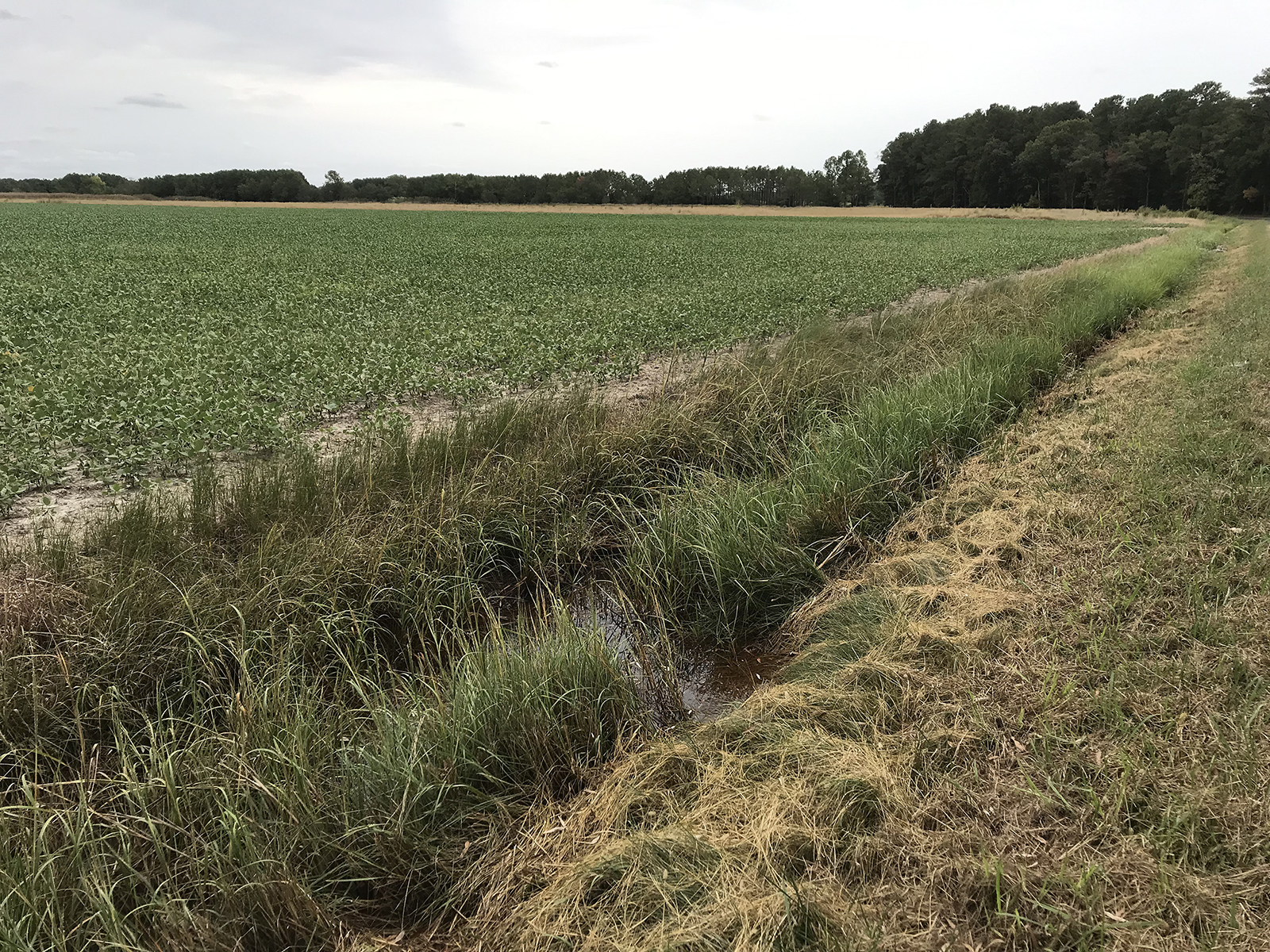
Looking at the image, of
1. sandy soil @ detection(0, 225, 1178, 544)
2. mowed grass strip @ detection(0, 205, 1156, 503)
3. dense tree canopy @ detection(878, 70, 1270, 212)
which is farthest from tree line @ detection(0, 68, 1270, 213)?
sandy soil @ detection(0, 225, 1178, 544)

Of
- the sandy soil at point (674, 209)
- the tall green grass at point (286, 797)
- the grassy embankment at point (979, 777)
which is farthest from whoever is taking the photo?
the sandy soil at point (674, 209)

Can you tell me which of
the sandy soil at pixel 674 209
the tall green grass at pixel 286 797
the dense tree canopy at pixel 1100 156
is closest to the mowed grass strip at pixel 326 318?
the tall green grass at pixel 286 797

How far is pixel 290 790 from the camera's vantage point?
2.89 m

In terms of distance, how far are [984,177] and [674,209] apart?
51699mm

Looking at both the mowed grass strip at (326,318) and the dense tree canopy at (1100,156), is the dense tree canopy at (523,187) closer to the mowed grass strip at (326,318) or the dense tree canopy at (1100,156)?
the dense tree canopy at (1100,156)

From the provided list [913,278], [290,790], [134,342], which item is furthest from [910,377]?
[913,278]

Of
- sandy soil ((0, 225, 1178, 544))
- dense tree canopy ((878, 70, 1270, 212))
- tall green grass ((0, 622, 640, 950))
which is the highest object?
dense tree canopy ((878, 70, 1270, 212))

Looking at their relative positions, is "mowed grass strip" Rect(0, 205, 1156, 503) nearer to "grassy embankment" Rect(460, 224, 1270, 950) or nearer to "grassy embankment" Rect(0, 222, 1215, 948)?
"grassy embankment" Rect(0, 222, 1215, 948)

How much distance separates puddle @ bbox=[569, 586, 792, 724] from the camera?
4.06 metres

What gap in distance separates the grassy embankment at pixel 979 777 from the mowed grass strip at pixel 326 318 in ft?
16.7

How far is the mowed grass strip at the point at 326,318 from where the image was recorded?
22.6 ft

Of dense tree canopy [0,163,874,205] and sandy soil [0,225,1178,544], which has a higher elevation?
dense tree canopy [0,163,874,205]

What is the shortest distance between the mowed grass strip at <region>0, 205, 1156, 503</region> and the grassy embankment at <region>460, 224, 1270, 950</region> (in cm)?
508

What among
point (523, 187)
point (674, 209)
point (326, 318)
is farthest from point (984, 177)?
point (326, 318)
